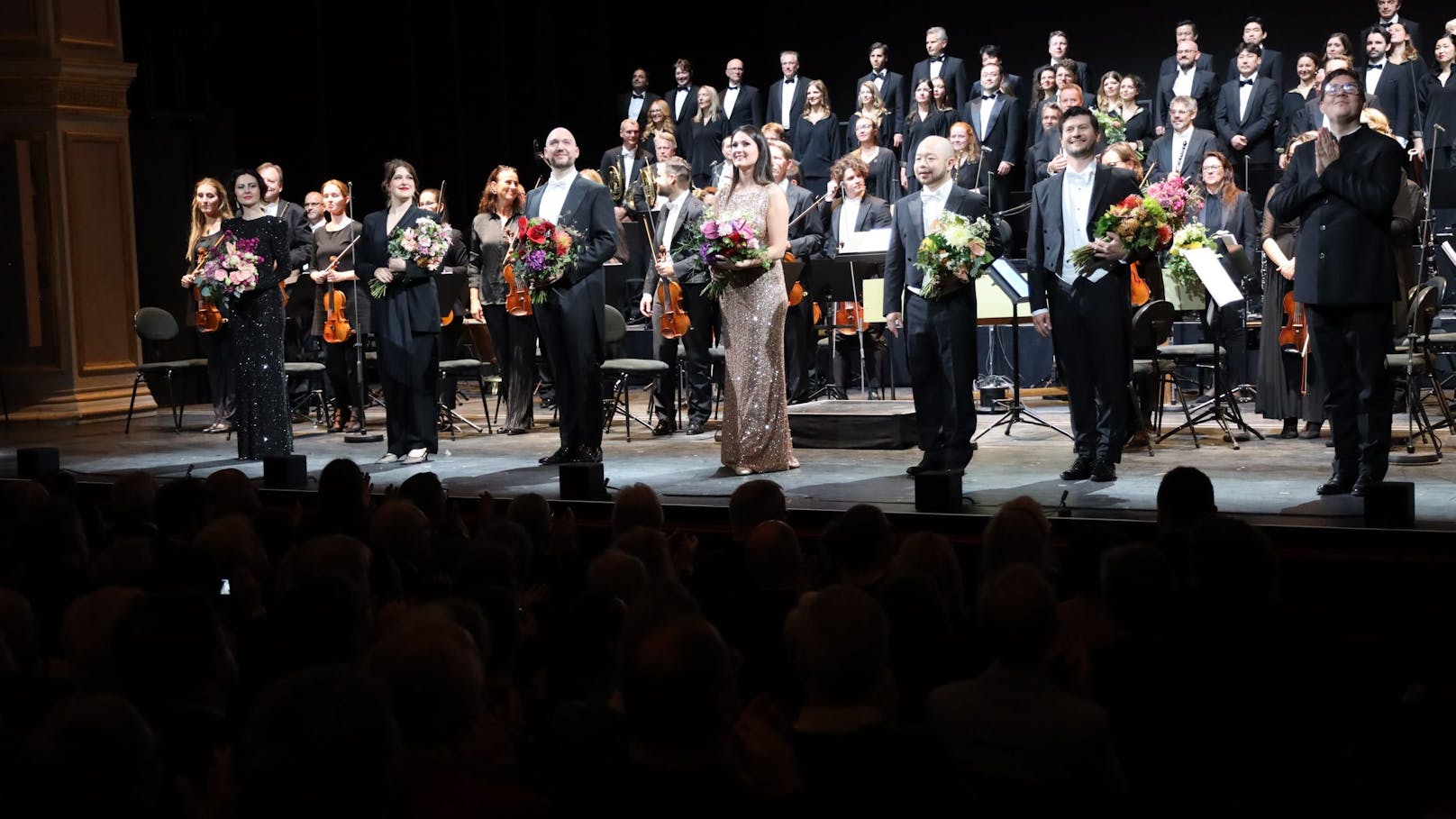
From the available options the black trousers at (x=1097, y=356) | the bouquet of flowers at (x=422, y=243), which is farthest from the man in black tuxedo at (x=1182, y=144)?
the bouquet of flowers at (x=422, y=243)

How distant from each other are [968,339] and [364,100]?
8.91 metres

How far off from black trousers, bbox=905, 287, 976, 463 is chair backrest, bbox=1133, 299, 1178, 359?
56.7 inches

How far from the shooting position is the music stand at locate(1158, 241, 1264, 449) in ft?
25.6

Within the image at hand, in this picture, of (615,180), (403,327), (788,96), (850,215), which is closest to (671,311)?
(403,327)

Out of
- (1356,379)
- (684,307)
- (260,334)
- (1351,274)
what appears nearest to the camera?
(1351,274)

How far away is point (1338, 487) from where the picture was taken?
19.3 ft

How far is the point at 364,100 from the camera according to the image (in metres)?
14.0

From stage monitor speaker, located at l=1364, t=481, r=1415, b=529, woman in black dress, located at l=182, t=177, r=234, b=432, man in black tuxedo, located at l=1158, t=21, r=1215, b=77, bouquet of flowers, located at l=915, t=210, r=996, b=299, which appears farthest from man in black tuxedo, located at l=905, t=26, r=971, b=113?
stage monitor speaker, located at l=1364, t=481, r=1415, b=529

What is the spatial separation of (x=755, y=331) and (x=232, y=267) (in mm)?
2930

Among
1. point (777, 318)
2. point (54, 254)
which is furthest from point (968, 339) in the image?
point (54, 254)

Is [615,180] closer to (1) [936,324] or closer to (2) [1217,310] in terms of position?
(2) [1217,310]

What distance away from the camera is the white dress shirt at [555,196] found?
777 cm

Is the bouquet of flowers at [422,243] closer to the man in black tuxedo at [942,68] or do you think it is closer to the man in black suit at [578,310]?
the man in black suit at [578,310]

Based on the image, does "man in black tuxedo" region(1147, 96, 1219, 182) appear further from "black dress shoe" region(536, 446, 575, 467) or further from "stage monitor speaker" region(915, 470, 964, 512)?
"stage monitor speaker" region(915, 470, 964, 512)
